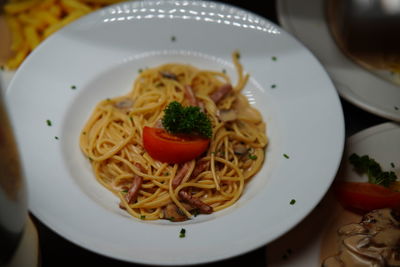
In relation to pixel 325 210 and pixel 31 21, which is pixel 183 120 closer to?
pixel 325 210

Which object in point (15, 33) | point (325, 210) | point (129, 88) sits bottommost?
point (325, 210)

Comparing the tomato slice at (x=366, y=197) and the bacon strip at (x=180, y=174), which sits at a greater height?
the bacon strip at (x=180, y=174)

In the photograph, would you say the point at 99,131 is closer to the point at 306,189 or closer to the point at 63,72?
the point at 63,72

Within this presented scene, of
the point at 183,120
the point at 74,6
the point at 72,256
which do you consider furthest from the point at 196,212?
the point at 74,6

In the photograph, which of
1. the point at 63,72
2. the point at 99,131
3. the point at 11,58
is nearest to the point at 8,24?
the point at 11,58

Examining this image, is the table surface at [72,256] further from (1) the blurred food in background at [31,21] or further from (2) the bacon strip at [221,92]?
(1) the blurred food in background at [31,21]

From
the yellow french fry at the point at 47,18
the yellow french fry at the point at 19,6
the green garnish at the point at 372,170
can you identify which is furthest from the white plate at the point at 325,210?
the yellow french fry at the point at 19,6

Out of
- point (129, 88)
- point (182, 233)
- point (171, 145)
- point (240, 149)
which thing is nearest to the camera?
point (182, 233)
